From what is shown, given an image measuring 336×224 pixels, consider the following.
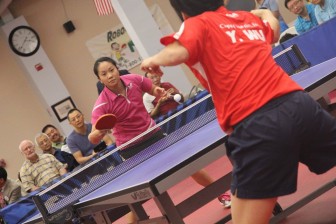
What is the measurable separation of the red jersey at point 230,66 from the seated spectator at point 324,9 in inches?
243

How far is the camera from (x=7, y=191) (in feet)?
27.7

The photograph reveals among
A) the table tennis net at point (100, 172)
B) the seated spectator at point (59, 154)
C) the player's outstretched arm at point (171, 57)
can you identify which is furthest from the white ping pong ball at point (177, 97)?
the player's outstretched arm at point (171, 57)

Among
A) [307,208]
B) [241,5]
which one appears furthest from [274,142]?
[241,5]

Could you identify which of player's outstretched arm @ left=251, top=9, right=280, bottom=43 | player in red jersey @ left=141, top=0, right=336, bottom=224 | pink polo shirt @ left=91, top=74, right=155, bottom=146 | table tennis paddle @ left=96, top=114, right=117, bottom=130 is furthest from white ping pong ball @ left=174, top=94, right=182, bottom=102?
player in red jersey @ left=141, top=0, right=336, bottom=224

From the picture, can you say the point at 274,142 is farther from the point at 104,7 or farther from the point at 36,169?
the point at 104,7

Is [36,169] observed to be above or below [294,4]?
below

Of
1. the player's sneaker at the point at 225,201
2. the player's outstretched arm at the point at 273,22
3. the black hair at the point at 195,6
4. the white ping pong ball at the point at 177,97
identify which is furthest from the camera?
the white ping pong ball at the point at 177,97

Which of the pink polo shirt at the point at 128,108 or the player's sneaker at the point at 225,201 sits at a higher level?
the pink polo shirt at the point at 128,108

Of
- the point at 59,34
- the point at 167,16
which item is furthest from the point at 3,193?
the point at 167,16

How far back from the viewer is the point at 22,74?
1352 cm

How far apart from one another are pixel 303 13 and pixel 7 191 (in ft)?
16.4

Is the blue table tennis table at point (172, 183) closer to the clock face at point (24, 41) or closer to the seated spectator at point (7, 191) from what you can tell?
the seated spectator at point (7, 191)

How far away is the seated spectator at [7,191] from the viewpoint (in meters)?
8.36

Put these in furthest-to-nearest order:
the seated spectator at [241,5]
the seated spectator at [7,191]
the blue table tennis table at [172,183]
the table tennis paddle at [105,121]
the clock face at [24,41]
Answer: the clock face at [24,41] → the seated spectator at [241,5] → the seated spectator at [7,191] → the table tennis paddle at [105,121] → the blue table tennis table at [172,183]
